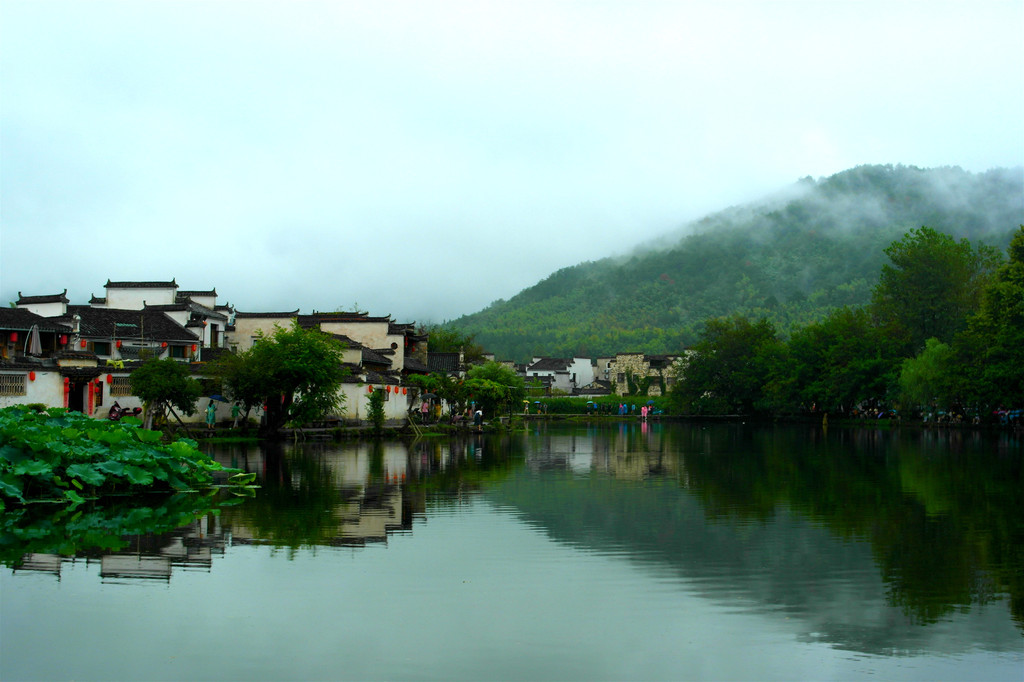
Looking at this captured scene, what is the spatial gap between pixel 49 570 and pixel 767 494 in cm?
1154

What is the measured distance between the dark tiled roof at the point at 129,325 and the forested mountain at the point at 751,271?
87929mm

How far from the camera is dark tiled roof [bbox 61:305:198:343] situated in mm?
37156

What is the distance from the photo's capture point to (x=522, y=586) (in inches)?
344

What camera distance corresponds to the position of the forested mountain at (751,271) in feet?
461

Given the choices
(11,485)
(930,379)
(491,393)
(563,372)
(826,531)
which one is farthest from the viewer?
(563,372)

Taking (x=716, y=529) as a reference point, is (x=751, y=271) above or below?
above

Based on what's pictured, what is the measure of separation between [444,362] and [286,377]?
93.7 feet

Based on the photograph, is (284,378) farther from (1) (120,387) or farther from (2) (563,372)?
(2) (563,372)

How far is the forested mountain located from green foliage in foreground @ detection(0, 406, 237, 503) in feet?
360

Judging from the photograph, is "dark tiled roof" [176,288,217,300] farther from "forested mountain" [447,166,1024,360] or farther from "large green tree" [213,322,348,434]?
"forested mountain" [447,166,1024,360]

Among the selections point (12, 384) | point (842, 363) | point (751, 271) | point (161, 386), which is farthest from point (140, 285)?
point (751, 271)

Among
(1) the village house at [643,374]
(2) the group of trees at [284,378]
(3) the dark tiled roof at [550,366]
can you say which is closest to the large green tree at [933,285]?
(1) the village house at [643,374]

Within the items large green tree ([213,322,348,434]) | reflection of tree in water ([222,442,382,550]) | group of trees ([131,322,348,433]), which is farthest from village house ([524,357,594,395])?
reflection of tree in water ([222,442,382,550])

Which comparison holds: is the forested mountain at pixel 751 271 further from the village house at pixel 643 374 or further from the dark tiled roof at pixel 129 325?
the dark tiled roof at pixel 129 325
